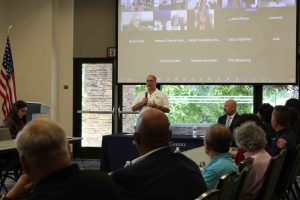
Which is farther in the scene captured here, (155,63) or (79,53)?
(79,53)

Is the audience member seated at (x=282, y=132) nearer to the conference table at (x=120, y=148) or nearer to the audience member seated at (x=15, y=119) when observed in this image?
the conference table at (x=120, y=148)

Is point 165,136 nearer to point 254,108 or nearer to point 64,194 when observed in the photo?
point 64,194

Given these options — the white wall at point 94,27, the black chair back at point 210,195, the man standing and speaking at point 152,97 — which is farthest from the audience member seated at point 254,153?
the white wall at point 94,27

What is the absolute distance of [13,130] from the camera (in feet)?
20.2

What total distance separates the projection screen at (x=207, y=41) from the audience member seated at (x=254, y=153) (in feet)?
15.3

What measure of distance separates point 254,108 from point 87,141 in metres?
3.24

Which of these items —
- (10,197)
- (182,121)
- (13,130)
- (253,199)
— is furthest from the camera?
(182,121)

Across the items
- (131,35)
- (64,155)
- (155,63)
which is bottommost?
(64,155)

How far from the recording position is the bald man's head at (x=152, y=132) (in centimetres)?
223

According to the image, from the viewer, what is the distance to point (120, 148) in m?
Result: 6.45

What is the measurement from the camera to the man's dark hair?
2943mm

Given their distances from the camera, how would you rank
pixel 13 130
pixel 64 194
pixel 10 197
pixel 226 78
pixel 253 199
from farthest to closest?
pixel 226 78, pixel 13 130, pixel 253 199, pixel 10 197, pixel 64 194

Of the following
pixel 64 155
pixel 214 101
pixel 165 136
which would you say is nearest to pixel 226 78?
pixel 214 101

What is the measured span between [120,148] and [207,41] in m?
2.70
